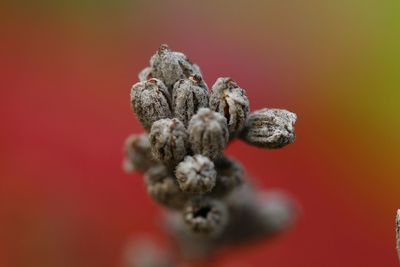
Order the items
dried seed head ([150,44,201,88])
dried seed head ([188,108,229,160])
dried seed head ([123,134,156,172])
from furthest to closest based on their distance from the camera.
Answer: dried seed head ([123,134,156,172]), dried seed head ([150,44,201,88]), dried seed head ([188,108,229,160])

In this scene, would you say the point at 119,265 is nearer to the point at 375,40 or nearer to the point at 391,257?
the point at 391,257

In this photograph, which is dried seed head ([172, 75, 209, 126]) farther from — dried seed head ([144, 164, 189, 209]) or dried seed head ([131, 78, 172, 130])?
dried seed head ([144, 164, 189, 209])

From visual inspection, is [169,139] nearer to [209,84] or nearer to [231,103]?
[231,103]

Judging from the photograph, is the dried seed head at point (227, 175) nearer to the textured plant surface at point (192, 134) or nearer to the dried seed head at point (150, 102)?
the textured plant surface at point (192, 134)

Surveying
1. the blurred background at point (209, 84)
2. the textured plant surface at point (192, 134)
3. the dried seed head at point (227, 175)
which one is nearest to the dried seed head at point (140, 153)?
the textured plant surface at point (192, 134)

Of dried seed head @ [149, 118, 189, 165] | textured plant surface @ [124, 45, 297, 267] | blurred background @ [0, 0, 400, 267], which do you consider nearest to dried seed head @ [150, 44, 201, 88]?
textured plant surface @ [124, 45, 297, 267]

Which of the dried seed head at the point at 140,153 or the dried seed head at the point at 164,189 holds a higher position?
the dried seed head at the point at 140,153
